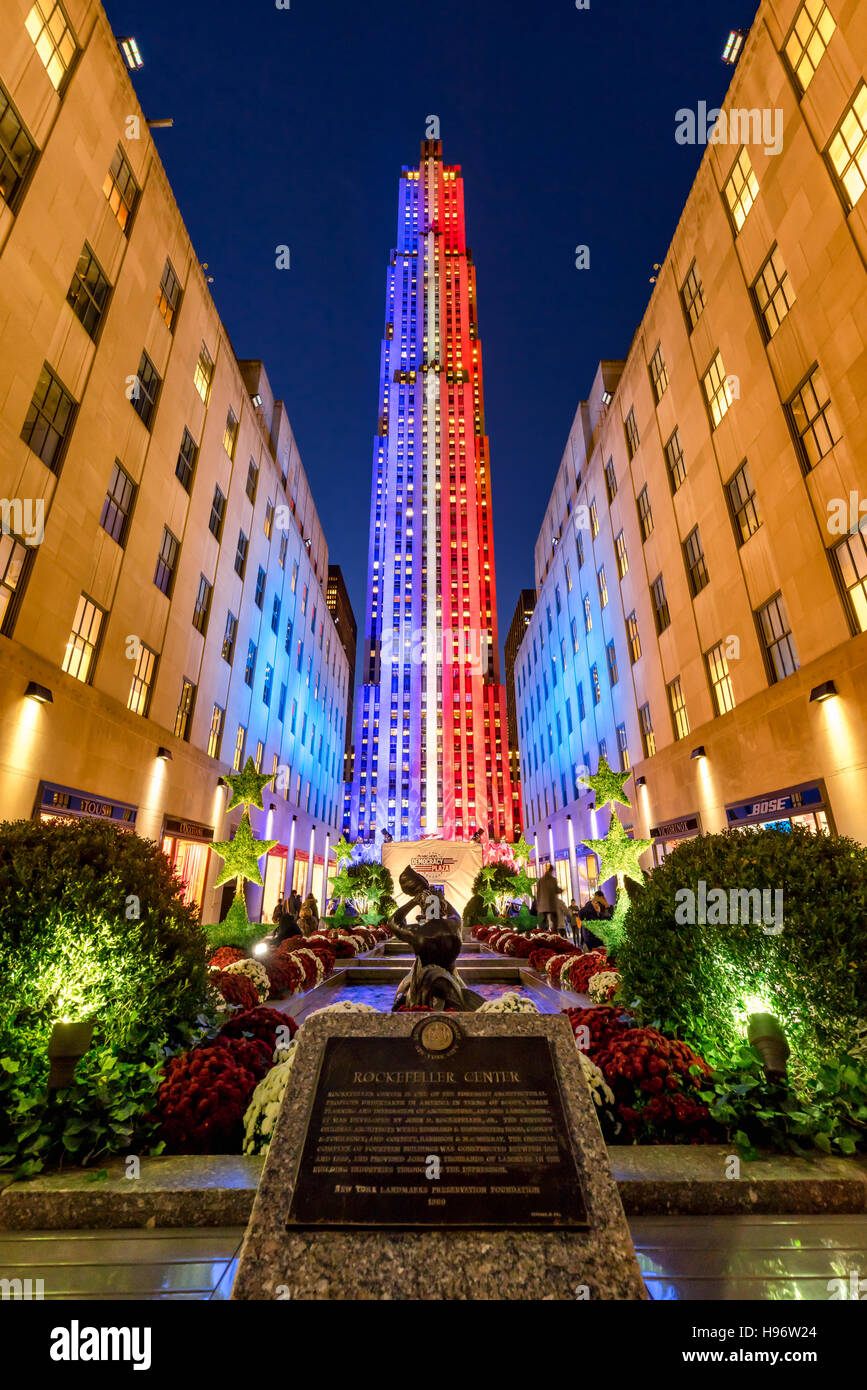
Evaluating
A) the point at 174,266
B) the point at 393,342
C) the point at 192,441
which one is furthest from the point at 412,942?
the point at 393,342

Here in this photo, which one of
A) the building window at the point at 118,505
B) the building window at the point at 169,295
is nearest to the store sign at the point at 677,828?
the building window at the point at 118,505

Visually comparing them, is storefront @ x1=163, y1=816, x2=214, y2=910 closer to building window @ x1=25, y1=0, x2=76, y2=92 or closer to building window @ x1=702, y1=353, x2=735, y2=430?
building window @ x1=25, y1=0, x2=76, y2=92

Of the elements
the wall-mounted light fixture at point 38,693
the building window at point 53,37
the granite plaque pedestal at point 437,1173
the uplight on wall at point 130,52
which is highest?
the uplight on wall at point 130,52

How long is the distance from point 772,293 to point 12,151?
19779 millimetres

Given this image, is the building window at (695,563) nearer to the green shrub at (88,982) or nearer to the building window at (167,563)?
the building window at (167,563)

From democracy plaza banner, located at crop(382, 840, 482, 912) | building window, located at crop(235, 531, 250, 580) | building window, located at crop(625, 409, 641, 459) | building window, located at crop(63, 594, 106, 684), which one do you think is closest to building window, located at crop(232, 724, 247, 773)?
building window, located at crop(235, 531, 250, 580)

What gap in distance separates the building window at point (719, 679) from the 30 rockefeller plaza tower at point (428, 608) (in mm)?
102012

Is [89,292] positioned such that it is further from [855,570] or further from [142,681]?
[855,570]

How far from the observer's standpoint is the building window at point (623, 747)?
1158 inches

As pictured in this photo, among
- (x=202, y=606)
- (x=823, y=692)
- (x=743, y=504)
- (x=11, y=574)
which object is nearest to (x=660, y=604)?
(x=743, y=504)

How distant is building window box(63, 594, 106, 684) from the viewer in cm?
1550

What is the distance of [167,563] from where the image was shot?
21469 mm

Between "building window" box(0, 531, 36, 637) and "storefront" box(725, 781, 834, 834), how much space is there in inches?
668

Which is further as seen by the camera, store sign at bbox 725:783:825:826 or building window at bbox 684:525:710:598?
building window at bbox 684:525:710:598
